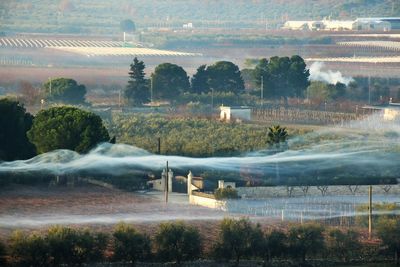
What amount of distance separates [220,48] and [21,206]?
42.9 metres

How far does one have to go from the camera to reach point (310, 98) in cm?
5028

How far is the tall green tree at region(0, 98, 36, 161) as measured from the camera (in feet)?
105

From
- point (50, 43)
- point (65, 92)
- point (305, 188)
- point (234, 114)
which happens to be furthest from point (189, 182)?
point (50, 43)

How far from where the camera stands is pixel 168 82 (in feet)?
161

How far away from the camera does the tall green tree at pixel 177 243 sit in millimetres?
24922

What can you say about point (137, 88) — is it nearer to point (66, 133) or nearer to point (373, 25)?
point (66, 133)

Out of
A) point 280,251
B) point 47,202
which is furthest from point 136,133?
point 280,251

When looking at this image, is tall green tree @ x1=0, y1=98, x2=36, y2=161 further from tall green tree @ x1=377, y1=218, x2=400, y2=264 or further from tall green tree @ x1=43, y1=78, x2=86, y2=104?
tall green tree @ x1=43, y1=78, x2=86, y2=104

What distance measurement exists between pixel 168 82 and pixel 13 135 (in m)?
16.9

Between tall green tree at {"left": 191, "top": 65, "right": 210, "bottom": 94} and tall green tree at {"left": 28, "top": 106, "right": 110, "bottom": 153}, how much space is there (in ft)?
58.4

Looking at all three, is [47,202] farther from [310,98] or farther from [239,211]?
[310,98]

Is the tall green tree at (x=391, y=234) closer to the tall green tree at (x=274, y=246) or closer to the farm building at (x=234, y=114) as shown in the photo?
the tall green tree at (x=274, y=246)

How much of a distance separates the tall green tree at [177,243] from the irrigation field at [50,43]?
41903mm

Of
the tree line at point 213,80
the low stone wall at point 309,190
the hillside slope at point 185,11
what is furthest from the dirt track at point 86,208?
the hillside slope at point 185,11
